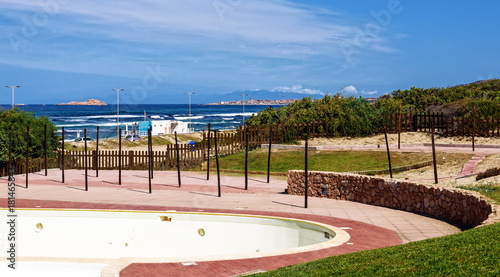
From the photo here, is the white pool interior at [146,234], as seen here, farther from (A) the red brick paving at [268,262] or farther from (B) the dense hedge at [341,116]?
(B) the dense hedge at [341,116]

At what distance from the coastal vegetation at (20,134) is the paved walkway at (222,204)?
194cm

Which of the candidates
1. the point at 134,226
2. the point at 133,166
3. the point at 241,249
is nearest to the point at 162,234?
the point at 134,226

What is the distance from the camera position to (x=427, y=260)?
7.55m

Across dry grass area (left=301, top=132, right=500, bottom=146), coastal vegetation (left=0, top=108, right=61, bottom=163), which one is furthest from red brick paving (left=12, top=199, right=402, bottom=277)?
coastal vegetation (left=0, top=108, right=61, bottom=163)

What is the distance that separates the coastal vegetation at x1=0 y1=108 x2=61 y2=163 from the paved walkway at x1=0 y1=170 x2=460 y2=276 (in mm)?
1943

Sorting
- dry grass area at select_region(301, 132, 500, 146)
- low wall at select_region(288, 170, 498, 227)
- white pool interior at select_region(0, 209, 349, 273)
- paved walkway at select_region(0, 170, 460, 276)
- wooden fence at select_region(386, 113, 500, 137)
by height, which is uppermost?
wooden fence at select_region(386, 113, 500, 137)

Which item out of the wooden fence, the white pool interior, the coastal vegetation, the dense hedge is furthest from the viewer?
the dense hedge

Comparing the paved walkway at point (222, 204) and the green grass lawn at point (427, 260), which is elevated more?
→ the green grass lawn at point (427, 260)

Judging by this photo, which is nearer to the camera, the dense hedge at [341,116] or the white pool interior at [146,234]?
the white pool interior at [146,234]

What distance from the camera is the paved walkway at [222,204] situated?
9672 mm

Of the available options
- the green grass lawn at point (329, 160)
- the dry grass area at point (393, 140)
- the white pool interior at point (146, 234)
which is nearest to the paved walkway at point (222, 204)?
the white pool interior at point (146, 234)

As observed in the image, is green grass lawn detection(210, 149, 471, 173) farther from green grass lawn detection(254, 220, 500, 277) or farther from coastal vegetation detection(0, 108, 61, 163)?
green grass lawn detection(254, 220, 500, 277)

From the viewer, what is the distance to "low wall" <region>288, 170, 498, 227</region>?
12547mm

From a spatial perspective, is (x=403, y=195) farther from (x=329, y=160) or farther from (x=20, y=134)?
(x=20, y=134)
